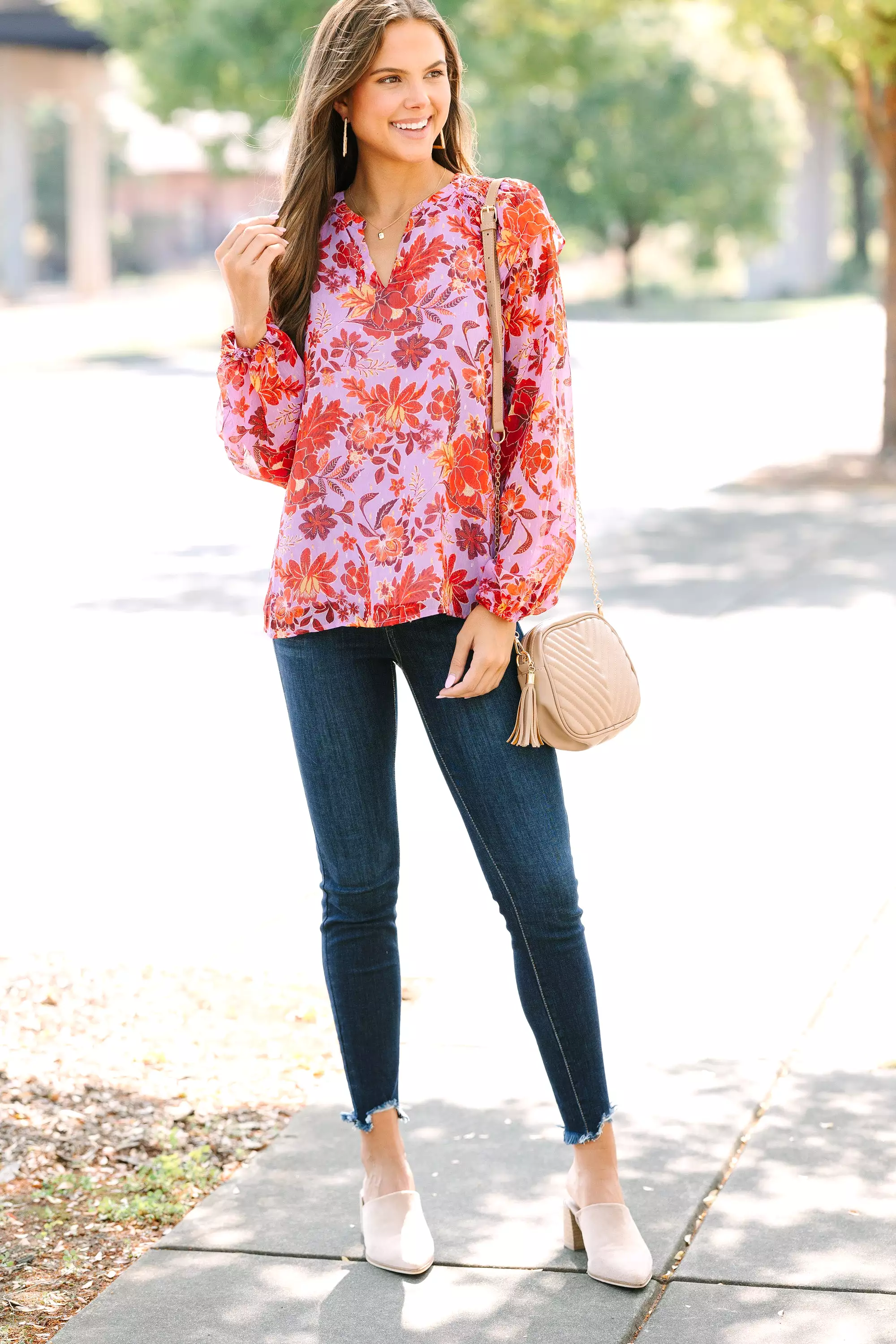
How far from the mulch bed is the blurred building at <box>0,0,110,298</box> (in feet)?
130

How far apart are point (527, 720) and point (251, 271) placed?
805mm

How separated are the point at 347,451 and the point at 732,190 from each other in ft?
144

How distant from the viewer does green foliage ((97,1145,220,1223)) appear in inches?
129

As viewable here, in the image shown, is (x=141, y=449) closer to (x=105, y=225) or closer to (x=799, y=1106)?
(x=799, y=1106)

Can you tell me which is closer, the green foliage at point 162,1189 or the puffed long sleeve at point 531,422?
the puffed long sleeve at point 531,422

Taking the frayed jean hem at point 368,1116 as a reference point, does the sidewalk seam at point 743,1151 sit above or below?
below

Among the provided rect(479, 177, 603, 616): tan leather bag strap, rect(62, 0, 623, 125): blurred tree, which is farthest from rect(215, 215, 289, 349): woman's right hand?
rect(62, 0, 623, 125): blurred tree

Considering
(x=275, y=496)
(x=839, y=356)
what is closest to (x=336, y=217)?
(x=275, y=496)

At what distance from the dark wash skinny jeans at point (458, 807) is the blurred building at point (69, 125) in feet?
133

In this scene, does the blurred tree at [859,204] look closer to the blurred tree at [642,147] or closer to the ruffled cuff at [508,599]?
the blurred tree at [642,147]

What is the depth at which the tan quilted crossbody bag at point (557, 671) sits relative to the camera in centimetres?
280

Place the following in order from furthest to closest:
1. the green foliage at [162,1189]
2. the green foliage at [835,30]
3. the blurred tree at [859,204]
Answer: the blurred tree at [859,204]
the green foliage at [835,30]
the green foliage at [162,1189]

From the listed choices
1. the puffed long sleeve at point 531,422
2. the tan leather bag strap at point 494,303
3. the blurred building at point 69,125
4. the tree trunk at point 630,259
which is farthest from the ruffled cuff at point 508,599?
the blurred building at point 69,125

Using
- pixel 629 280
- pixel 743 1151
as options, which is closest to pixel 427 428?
pixel 743 1151
